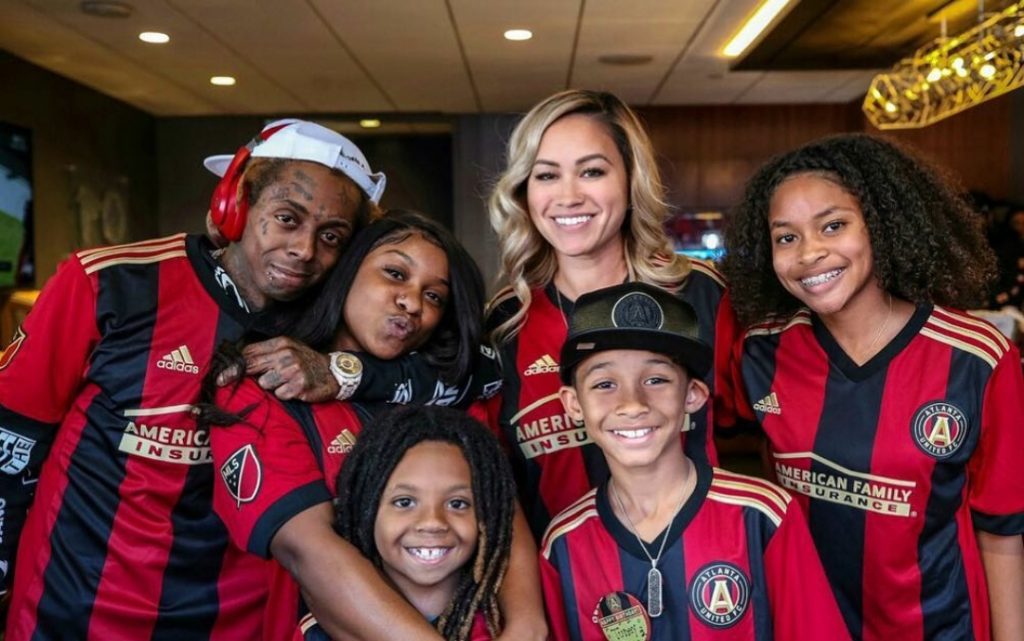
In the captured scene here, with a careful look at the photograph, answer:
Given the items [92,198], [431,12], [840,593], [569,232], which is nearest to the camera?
[840,593]

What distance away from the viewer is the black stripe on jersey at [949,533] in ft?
6.45

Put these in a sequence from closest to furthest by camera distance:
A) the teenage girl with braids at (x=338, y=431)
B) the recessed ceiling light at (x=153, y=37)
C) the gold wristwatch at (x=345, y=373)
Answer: the teenage girl with braids at (x=338, y=431) → the gold wristwatch at (x=345, y=373) → the recessed ceiling light at (x=153, y=37)

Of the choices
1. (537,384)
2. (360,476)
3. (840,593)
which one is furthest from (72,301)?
(840,593)

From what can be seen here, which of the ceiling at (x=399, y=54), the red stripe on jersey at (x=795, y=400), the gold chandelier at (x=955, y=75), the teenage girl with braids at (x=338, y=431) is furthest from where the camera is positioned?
the ceiling at (x=399, y=54)

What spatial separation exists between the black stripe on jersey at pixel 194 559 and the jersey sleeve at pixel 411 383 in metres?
0.30

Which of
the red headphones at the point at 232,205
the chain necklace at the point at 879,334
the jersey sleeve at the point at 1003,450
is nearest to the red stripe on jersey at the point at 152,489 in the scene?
the red headphones at the point at 232,205

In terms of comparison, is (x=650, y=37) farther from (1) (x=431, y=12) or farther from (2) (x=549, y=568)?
(2) (x=549, y=568)

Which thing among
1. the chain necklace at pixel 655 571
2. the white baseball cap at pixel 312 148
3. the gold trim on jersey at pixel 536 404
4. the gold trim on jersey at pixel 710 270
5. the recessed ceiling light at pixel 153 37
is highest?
the recessed ceiling light at pixel 153 37

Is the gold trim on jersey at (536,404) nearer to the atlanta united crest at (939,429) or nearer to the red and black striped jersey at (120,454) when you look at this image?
the red and black striped jersey at (120,454)

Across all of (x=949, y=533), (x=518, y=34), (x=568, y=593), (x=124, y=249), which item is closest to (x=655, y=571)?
(x=568, y=593)

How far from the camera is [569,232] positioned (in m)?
2.24

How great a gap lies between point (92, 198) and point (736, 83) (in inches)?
236

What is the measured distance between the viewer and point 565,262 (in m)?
2.33

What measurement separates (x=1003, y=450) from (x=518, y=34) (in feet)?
18.2
